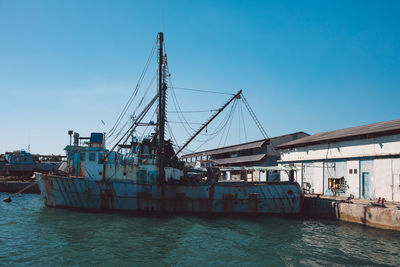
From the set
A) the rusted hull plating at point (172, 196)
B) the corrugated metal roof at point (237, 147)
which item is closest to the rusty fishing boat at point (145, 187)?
the rusted hull plating at point (172, 196)

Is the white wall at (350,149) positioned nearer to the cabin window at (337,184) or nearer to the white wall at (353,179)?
the white wall at (353,179)

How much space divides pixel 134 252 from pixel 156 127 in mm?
15067

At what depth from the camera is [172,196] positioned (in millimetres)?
23078

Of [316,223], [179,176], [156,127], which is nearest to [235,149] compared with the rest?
[179,176]

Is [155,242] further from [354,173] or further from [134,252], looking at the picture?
[354,173]

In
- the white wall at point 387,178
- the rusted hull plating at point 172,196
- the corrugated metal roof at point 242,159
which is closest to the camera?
the white wall at point 387,178

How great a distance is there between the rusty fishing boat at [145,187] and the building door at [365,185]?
5733 mm

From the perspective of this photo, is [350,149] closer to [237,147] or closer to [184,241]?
[184,241]

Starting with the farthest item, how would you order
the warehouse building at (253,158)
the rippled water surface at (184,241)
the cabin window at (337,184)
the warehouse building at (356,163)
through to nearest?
the warehouse building at (253,158) < the cabin window at (337,184) < the warehouse building at (356,163) < the rippled water surface at (184,241)

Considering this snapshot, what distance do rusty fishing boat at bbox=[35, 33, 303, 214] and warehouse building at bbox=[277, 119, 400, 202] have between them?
5754 millimetres

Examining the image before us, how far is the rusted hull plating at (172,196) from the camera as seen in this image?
22.7 m

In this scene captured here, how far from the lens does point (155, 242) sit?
575 inches

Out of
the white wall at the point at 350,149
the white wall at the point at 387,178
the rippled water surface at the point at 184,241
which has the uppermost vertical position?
the white wall at the point at 350,149

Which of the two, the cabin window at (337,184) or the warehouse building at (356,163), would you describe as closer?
the warehouse building at (356,163)
